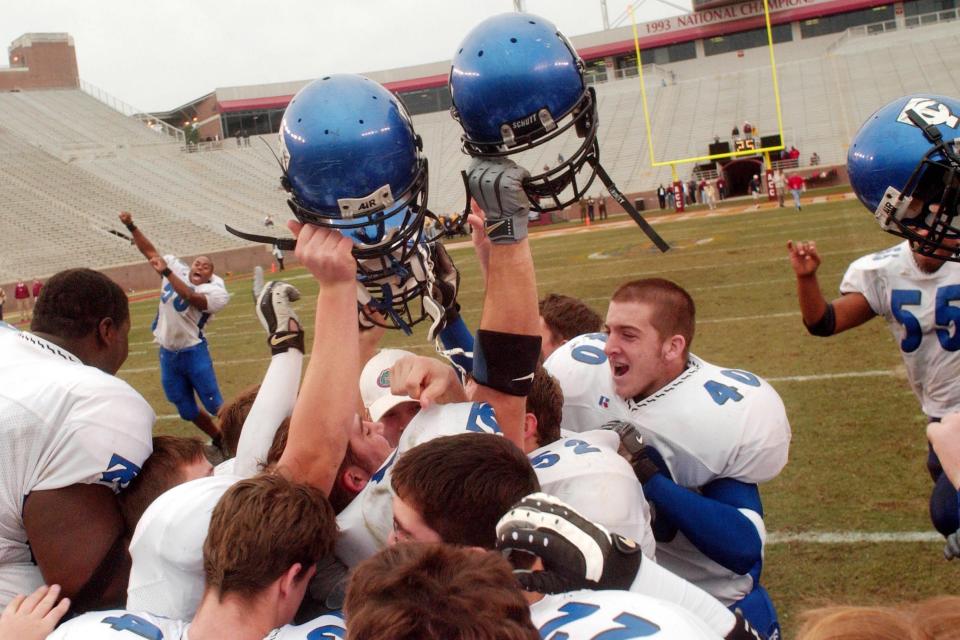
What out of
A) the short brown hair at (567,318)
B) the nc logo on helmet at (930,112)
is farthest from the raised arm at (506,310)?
the short brown hair at (567,318)

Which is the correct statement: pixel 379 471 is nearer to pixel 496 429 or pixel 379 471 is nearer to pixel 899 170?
pixel 496 429

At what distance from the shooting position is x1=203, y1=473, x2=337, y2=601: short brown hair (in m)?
1.75

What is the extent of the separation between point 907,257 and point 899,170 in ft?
3.73

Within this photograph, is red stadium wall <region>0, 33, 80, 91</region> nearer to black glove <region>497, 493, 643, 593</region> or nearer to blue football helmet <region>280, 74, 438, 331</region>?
blue football helmet <region>280, 74, 438, 331</region>

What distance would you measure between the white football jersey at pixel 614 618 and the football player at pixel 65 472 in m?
1.26

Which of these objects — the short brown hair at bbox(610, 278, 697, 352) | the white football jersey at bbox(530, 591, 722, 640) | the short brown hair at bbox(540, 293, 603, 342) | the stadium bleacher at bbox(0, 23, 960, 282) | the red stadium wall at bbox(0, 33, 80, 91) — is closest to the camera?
the white football jersey at bbox(530, 591, 722, 640)

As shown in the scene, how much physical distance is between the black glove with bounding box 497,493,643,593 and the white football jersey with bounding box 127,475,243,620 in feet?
2.44

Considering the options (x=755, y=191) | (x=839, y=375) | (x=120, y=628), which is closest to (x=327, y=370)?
(x=120, y=628)

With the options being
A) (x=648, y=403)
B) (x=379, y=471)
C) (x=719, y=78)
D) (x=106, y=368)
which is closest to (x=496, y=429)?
(x=379, y=471)

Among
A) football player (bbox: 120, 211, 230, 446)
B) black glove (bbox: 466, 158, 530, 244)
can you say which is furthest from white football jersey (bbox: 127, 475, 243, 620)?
football player (bbox: 120, 211, 230, 446)

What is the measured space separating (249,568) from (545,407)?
99 centimetres

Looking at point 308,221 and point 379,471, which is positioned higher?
point 308,221

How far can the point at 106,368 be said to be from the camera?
271 centimetres

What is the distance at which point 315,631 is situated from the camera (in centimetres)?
172
